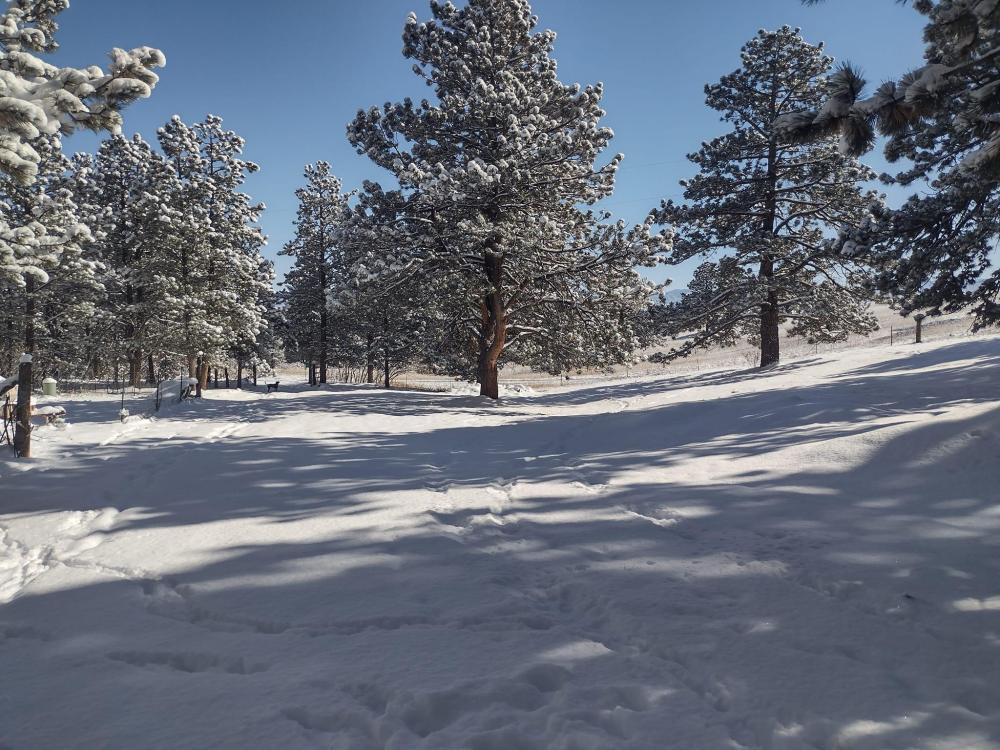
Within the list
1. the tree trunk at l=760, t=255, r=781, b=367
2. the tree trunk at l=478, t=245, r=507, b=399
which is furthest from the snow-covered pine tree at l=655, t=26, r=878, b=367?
the tree trunk at l=478, t=245, r=507, b=399

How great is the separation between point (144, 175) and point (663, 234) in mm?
21589

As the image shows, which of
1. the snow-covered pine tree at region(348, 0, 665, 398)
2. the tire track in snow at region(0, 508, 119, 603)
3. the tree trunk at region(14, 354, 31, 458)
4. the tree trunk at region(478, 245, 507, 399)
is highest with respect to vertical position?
the snow-covered pine tree at region(348, 0, 665, 398)

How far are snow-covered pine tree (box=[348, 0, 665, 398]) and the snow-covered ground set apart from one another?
8180mm

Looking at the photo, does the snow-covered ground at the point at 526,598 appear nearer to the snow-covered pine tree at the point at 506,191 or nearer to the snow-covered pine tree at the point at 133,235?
the snow-covered pine tree at the point at 506,191

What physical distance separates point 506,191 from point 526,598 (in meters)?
12.6

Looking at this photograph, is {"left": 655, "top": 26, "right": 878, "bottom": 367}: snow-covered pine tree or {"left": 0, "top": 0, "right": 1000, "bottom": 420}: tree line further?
{"left": 655, "top": 26, "right": 878, "bottom": 367}: snow-covered pine tree

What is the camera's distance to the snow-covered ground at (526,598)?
232 cm

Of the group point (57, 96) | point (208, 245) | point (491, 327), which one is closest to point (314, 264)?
point (208, 245)

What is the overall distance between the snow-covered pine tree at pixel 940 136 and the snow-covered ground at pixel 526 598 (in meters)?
2.43

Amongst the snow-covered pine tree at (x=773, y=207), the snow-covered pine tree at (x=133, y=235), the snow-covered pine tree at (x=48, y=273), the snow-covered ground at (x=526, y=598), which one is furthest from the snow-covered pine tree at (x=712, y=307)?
the snow-covered pine tree at (x=133, y=235)

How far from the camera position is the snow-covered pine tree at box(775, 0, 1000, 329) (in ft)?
12.1

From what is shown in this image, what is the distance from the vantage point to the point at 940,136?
9648mm

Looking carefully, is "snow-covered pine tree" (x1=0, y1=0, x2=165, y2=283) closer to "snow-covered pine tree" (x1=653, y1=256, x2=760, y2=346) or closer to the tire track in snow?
the tire track in snow

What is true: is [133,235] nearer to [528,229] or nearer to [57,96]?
[528,229]
